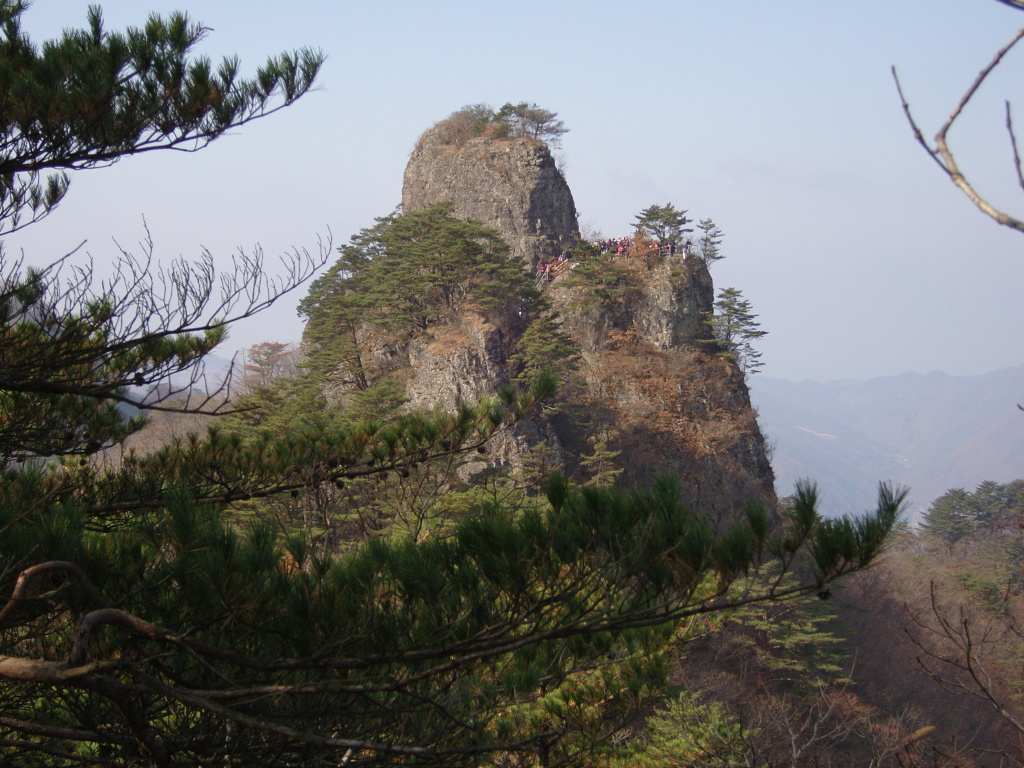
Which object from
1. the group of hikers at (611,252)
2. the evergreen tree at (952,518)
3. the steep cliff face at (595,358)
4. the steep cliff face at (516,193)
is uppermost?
the steep cliff face at (516,193)

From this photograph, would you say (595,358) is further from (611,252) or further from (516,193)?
(516,193)

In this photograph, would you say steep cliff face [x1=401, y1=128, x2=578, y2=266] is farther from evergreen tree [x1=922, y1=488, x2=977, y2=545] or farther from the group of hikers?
evergreen tree [x1=922, y1=488, x2=977, y2=545]

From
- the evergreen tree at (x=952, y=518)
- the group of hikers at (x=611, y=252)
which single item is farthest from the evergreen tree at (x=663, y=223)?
the evergreen tree at (x=952, y=518)

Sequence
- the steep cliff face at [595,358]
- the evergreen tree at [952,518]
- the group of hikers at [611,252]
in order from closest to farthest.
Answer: the steep cliff face at [595,358] → the group of hikers at [611,252] → the evergreen tree at [952,518]

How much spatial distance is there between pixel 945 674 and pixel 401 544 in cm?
2396

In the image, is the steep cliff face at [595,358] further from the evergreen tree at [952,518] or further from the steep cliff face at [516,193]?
the evergreen tree at [952,518]

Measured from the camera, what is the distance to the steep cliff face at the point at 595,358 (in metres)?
19.5

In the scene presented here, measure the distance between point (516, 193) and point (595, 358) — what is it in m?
6.67

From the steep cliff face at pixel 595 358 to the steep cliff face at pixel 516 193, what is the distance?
0.12 feet

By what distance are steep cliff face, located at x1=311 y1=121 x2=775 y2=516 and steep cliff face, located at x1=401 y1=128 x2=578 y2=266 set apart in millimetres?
38

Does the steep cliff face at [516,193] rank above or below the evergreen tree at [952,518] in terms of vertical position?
above

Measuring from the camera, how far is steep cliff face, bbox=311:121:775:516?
63.9 ft

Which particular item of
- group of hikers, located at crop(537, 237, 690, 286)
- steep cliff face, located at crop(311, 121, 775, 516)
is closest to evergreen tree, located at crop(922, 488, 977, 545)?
steep cliff face, located at crop(311, 121, 775, 516)

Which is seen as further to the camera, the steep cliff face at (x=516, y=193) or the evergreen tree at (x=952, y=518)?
the evergreen tree at (x=952, y=518)
